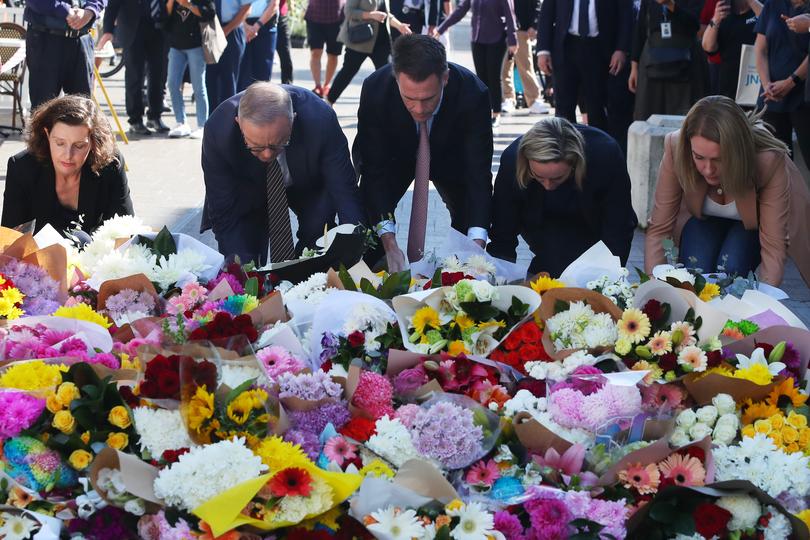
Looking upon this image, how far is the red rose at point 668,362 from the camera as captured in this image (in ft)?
8.64

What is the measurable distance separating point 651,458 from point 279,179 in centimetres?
239

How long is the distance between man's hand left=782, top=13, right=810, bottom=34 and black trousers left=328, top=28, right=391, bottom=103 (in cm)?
515

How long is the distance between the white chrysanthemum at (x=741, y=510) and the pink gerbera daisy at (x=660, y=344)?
0.52m

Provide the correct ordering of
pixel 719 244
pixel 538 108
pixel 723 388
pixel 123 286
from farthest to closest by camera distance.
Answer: pixel 538 108, pixel 719 244, pixel 123 286, pixel 723 388

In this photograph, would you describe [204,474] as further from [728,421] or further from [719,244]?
[719,244]

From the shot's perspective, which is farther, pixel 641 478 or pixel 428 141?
pixel 428 141

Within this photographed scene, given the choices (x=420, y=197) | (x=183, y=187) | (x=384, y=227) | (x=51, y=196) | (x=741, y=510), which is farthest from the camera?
(x=183, y=187)

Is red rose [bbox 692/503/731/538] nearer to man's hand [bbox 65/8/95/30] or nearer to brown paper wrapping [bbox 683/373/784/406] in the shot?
brown paper wrapping [bbox 683/373/784/406]

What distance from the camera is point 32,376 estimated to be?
2.43 meters

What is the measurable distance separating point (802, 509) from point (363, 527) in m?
0.91

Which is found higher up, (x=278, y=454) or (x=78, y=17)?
(x=78, y=17)

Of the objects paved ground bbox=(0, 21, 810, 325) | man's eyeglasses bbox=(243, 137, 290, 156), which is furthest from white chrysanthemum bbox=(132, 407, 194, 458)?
paved ground bbox=(0, 21, 810, 325)

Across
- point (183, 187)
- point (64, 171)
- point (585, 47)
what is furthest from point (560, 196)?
point (183, 187)

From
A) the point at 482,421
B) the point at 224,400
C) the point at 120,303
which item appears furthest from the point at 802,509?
the point at 120,303
